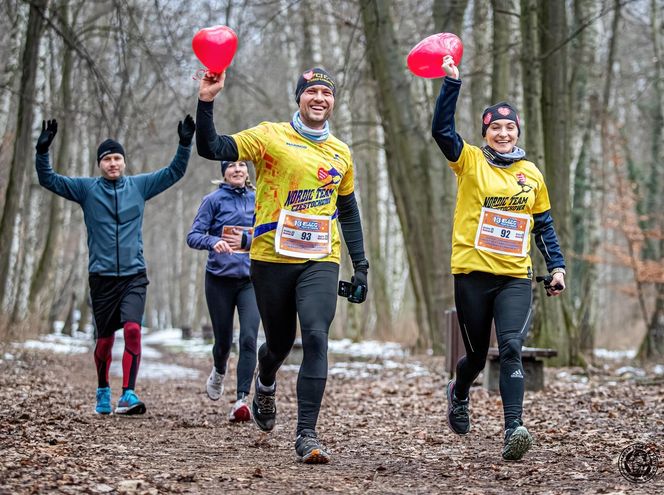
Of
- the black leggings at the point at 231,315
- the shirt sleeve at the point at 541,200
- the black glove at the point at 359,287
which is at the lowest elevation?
the black leggings at the point at 231,315

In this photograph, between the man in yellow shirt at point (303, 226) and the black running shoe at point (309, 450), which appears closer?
the black running shoe at point (309, 450)

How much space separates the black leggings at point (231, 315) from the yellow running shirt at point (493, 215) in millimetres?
2388

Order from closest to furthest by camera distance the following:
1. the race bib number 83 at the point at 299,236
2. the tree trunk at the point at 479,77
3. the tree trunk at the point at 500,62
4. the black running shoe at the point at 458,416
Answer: the race bib number 83 at the point at 299,236, the black running shoe at the point at 458,416, the tree trunk at the point at 500,62, the tree trunk at the point at 479,77

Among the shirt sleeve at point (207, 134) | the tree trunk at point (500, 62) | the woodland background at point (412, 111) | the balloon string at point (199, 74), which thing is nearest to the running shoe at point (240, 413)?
the shirt sleeve at point (207, 134)

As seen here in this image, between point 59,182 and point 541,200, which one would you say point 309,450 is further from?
point 59,182

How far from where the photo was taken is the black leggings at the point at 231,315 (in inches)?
304

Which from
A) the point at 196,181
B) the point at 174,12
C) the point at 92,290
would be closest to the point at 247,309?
the point at 92,290

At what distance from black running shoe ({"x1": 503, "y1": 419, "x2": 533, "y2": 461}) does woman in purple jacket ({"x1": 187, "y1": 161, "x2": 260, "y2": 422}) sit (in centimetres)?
276

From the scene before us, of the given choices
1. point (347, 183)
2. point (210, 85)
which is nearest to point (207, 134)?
point (210, 85)

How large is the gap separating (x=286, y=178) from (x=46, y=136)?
2.92 m

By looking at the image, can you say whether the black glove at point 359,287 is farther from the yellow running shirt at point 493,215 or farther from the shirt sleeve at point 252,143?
the shirt sleeve at point 252,143

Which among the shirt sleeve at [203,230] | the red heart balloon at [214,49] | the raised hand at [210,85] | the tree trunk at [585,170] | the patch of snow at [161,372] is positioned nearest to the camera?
the raised hand at [210,85]

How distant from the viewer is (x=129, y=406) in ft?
25.2

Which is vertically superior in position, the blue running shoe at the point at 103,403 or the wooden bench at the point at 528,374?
the wooden bench at the point at 528,374
